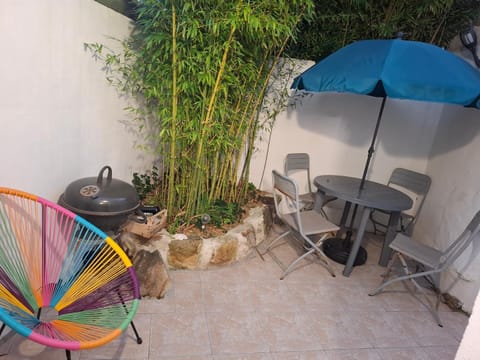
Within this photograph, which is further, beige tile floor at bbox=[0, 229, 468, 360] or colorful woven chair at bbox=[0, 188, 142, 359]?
beige tile floor at bbox=[0, 229, 468, 360]

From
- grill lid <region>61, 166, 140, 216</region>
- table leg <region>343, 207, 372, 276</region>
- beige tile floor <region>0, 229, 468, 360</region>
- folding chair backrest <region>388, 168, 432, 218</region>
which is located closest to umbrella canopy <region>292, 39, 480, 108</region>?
table leg <region>343, 207, 372, 276</region>

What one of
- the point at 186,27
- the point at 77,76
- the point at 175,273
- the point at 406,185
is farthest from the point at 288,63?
the point at 175,273

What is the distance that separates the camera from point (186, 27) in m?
2.06

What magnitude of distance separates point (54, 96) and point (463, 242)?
3006 mm

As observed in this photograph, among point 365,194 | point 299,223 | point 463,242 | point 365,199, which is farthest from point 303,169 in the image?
point 463,242

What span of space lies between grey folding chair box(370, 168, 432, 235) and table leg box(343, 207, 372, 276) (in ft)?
2.54

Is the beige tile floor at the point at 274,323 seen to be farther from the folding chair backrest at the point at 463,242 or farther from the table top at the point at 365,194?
the table top at the point at 365,194

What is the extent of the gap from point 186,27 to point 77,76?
0.80m

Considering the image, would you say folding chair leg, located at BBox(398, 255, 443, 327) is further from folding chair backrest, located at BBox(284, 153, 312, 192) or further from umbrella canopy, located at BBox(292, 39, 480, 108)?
folding chair backrest, located at BBox(284, 153, 312, 192)

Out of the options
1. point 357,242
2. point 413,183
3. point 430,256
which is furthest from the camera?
point 413,183

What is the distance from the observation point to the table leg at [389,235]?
9.30 feet

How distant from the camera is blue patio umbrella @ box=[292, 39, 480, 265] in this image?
2072mm

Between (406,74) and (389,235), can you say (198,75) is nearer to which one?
(406,74)

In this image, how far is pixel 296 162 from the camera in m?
3.55
